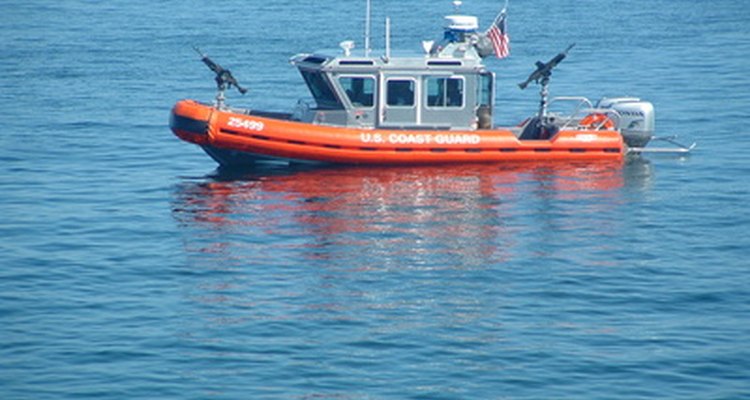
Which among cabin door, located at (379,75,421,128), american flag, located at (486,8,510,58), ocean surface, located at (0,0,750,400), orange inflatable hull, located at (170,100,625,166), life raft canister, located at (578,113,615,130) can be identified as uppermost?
american flag, located at (486,8,510,58)

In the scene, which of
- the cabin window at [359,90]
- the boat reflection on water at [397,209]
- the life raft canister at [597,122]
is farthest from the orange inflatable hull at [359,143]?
the cabin window at [359,90]

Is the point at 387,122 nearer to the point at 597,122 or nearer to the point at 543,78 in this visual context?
the point at 543,78

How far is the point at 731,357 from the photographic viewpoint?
18.4 meters

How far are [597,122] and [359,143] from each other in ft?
17.6

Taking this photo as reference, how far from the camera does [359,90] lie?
29.4 m

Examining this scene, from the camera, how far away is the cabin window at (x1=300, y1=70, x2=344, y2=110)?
29377 mm

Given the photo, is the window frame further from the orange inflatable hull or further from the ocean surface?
the ocean surface

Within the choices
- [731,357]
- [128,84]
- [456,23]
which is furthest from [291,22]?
[731,357]

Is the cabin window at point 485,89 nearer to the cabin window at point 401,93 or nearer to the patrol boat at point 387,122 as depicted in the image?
the patrol boat at point 387,122

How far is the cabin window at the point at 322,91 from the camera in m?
29.4

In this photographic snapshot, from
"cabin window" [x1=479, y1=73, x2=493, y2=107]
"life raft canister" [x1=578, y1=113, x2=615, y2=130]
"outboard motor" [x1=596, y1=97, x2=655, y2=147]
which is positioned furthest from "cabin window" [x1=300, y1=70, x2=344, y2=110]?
"outboard motor" [x1=596, y1=97, x2=655, y2=147]

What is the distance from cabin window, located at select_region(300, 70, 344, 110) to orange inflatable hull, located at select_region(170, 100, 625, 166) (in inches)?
28.3

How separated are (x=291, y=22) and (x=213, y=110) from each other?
26.6 metres

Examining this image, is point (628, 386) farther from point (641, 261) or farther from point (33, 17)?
point (33, 17)
